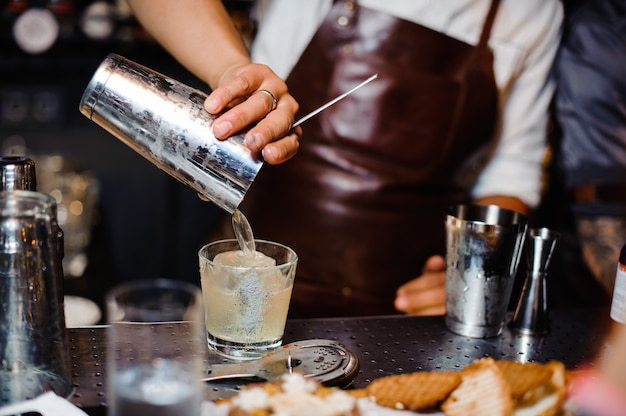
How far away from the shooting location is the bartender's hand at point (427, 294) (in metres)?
1.54

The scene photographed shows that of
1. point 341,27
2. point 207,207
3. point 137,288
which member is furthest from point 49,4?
point 137,288

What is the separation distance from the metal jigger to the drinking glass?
444 mm

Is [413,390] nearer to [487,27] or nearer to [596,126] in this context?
[487,27]

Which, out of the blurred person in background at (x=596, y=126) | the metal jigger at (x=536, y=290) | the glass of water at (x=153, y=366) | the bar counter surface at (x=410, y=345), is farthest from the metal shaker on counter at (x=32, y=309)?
the blurred person in background at (x=596, y=126)

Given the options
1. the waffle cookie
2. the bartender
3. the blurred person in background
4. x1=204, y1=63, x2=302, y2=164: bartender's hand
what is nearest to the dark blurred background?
the bartender

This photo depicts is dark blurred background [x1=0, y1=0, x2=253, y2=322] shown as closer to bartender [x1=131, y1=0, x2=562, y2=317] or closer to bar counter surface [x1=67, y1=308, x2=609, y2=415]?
bartender [x1=131, y1=0, x2=562, y2=317]

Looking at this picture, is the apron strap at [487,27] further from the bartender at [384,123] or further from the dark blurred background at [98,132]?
the dark blurred background at [98,132]

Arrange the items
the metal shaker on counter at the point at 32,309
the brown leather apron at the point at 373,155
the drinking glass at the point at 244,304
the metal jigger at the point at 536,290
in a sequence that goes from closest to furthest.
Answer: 1. the metal shaker on counter at the point at 32,309
2. the drinking glass at the point at 244,304
3. the metal jigger at the point at 536,290
4. the brown leather apron at the point at 373,155

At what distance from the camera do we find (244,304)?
3.34 feet

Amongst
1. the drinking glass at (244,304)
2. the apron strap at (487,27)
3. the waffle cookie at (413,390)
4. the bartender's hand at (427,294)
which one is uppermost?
the apron strap at (487,27)

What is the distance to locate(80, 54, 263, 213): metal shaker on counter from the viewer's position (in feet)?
3.56

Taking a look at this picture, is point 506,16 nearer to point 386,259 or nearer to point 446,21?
point 446,21

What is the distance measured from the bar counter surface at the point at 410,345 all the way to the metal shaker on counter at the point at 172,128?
0.27 metres

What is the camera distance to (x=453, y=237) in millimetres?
1212
